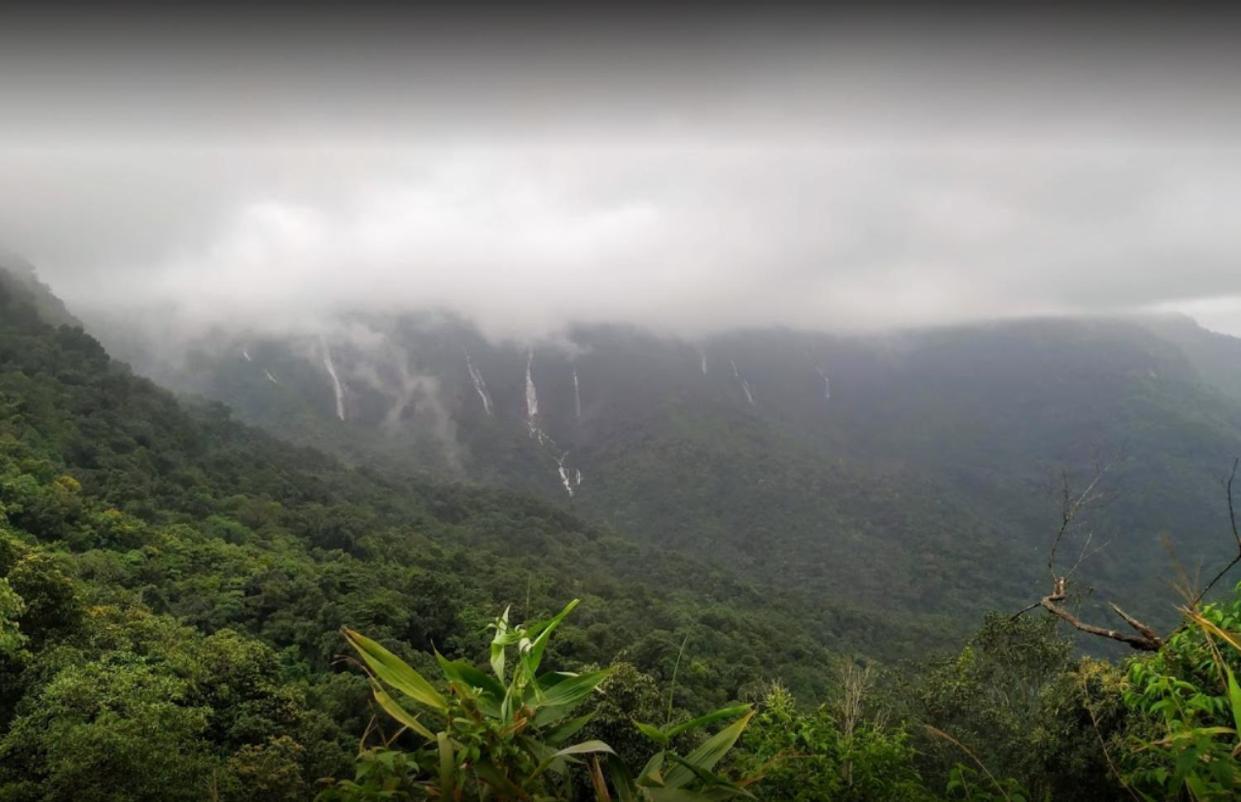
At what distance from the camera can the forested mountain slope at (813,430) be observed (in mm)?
59438

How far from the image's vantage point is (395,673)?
0.91m

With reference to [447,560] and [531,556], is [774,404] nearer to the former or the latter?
[531,556]

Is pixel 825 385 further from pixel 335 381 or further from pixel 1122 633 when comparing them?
pixel 1122 633

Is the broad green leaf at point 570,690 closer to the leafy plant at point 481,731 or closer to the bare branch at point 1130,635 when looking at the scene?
the leafy plant at point 481,731

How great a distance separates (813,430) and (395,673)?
99732 millimetres

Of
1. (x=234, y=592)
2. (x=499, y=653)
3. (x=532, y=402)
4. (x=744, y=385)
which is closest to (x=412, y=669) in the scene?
(x=499, y=653)

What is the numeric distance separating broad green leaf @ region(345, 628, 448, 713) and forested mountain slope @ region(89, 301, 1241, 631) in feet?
159

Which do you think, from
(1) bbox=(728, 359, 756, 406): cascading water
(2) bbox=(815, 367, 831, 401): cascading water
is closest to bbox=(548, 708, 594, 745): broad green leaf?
(1) bbox=(728, 359, 756, 406): cascading water

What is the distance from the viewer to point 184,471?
2903 cm

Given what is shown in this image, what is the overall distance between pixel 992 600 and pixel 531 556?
3757 cm

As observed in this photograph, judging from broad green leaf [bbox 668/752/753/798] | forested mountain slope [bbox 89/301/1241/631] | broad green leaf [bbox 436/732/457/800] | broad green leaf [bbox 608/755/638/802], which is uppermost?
broad green leaf [bbox 436/732/457/800]

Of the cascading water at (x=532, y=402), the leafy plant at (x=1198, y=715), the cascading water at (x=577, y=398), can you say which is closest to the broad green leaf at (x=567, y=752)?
the leafy plant at (x=1198, y=715)

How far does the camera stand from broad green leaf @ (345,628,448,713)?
900 mm

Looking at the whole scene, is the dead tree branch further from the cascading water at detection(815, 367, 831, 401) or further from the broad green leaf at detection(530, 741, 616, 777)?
the cascading water at detection(815, 367, 831, 401)
